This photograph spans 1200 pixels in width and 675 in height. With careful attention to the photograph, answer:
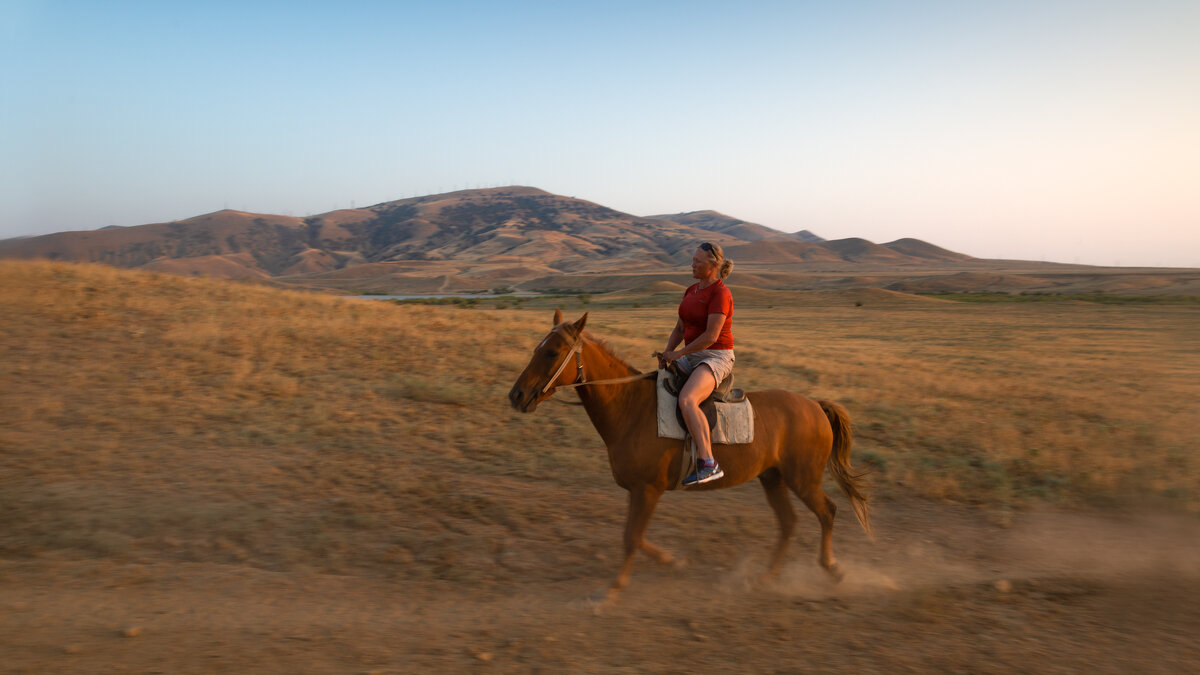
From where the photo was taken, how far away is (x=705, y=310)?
19.2 feet

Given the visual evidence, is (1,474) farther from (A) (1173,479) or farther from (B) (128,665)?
(A) (1173,479)

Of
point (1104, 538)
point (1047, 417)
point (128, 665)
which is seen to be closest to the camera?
point (128, 665)

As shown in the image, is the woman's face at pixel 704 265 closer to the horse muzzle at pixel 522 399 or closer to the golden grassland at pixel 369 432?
the horse muzzle at pixel 522 399

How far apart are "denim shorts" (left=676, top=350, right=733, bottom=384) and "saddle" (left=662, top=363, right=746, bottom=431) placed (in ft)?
0.21

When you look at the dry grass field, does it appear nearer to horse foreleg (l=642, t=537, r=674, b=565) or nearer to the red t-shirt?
horse foreleg (l=642, t=537, r=674, b=565)

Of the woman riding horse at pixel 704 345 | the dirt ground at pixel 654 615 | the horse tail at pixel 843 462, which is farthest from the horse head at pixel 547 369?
the horse tail at pixel 843 462

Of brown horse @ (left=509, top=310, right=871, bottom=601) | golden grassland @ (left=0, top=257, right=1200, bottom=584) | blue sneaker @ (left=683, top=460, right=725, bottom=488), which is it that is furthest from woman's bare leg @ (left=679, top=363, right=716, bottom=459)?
golden grassland @ (left=0, top=257, right=1200, bottom=584)

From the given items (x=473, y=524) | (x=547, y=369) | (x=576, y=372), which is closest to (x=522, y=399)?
(x=547, y=369)

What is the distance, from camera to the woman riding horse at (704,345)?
578 centimetres

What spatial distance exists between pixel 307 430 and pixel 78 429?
282cm

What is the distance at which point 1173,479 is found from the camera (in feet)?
31.1

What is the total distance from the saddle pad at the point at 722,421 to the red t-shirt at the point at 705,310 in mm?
503

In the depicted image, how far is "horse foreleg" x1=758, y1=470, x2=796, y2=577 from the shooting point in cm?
654

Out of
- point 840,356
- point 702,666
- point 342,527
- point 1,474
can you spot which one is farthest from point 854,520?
point 840,356
